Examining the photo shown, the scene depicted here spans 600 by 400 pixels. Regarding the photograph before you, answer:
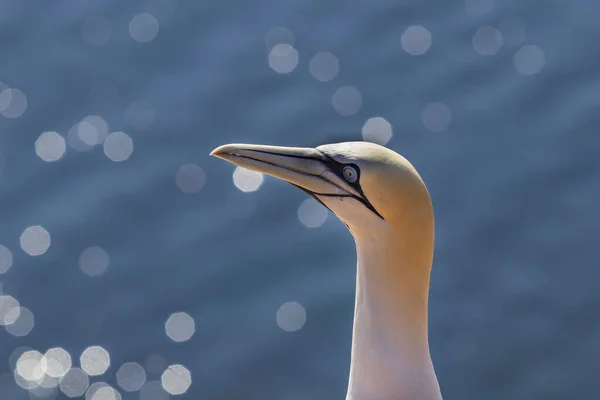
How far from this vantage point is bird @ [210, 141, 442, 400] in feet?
17.0

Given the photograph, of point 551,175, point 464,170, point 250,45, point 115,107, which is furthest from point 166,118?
point 551,175

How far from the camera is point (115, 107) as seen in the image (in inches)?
441

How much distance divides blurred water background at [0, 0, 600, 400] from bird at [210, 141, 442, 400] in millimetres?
3441

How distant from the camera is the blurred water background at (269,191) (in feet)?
30.8

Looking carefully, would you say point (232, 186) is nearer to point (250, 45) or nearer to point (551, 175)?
point (250, 45)

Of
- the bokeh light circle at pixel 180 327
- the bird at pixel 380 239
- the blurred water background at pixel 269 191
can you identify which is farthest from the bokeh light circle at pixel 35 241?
the bird at pixel 380 239

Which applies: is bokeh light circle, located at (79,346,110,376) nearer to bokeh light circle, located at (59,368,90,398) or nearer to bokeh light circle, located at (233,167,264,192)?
bokeh light circle, located at (59,368,90,398)

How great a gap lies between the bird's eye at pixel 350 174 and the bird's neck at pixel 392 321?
0.28 metres

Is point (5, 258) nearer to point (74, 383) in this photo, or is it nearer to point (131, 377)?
point (74, 383)

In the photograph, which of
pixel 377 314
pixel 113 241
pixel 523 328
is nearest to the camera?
pixel 377 314

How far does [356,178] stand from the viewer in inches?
207

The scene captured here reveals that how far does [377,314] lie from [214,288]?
4.51m

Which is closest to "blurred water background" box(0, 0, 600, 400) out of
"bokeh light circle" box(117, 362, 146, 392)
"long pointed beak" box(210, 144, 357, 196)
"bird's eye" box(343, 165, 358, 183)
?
"bokeh light circle" box(117, 362, 146, 392)

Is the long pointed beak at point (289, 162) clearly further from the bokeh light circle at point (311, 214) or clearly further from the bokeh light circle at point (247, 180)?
the bokeh light circle at point (247, 180)
